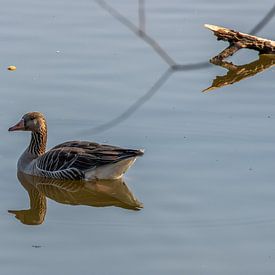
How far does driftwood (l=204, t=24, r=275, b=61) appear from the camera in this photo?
42.0 ft

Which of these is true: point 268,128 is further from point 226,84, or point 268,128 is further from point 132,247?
point 132,247

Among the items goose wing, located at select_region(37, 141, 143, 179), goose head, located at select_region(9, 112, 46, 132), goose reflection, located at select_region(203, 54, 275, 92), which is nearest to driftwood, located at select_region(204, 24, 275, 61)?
goose reflection, located at select_region(203, 54, 275, 92)

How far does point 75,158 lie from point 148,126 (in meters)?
0.99

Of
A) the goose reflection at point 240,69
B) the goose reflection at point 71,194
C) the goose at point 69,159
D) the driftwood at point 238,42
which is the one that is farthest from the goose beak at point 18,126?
the driftwood at point 238,42

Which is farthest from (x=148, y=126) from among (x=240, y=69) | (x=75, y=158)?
(x=240, y=69)

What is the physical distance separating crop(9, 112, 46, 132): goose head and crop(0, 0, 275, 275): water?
0.89 feet

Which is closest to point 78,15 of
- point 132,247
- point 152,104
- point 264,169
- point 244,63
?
point 244,63

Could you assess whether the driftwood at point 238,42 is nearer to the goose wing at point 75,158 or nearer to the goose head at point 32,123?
the goose head at point 32,123

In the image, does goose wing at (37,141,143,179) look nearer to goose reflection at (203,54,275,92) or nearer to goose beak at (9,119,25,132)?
goose beak at (9,119,25,132)

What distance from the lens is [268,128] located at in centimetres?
1019

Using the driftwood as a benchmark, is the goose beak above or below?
below

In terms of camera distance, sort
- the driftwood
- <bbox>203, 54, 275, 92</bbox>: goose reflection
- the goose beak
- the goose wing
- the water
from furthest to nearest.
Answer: the driftwood < <bbox>203, 54, 275, 92</bbox>: goose reflection < the goose beak < the goose wing < the water

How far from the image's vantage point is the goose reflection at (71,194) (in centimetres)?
851

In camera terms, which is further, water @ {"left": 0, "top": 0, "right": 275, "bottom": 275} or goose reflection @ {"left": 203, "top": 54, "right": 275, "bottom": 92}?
goose reflection @ {"left": 203, "top": 54, "right": 275, "bottom": 92}
